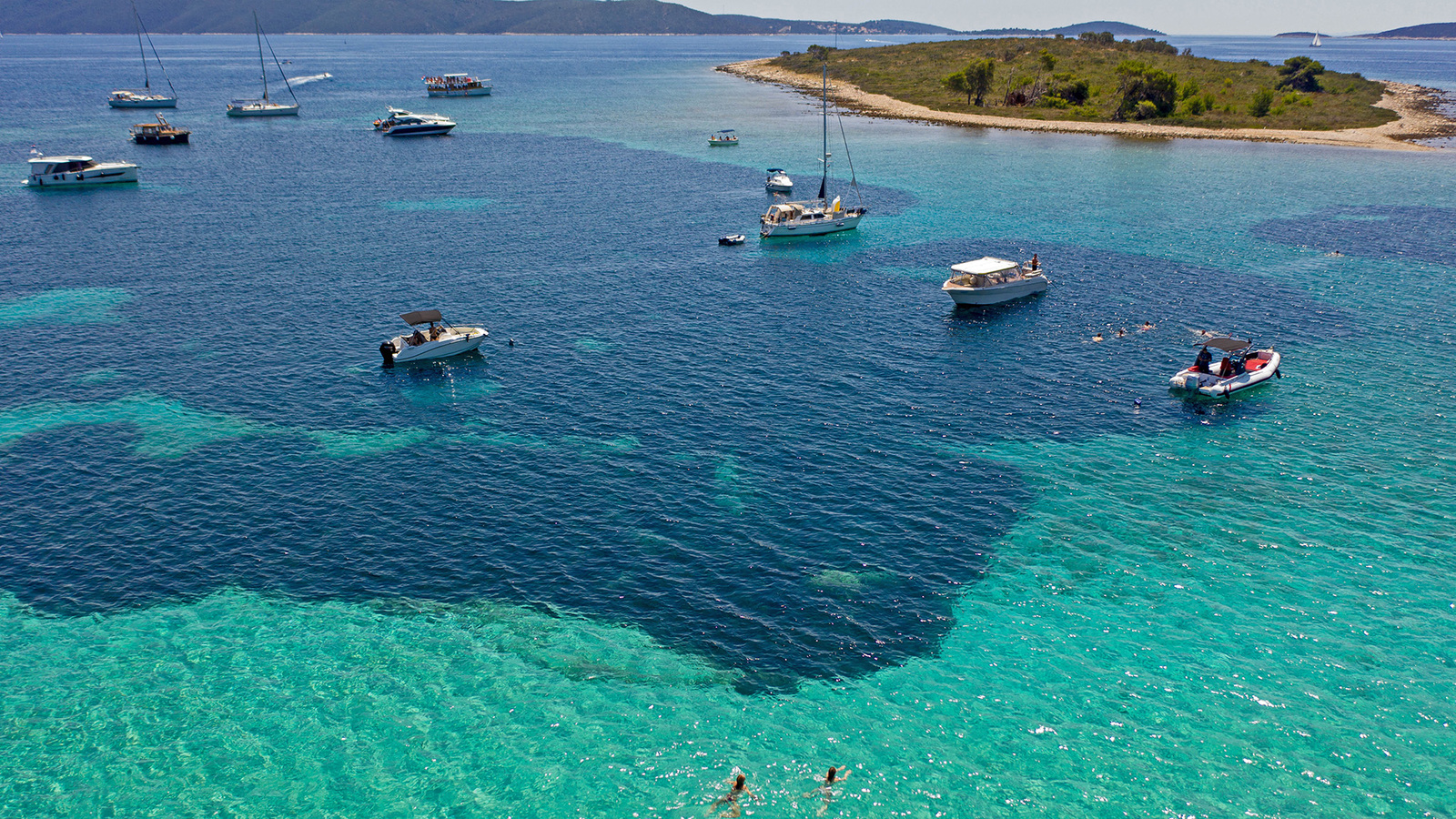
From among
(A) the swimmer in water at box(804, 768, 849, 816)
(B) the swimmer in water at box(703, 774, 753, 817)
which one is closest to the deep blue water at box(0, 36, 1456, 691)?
(A) the swimmer in water at box(804, 768, 849, 816)

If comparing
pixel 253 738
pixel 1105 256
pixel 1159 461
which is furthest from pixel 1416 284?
pixel 253 738

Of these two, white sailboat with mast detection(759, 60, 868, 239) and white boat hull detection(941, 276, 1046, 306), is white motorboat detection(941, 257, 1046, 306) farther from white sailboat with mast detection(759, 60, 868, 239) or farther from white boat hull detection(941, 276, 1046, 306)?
white sailboat with mast detection(759, 60, 868, 239)

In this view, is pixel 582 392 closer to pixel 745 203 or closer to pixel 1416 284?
pixel 745 203

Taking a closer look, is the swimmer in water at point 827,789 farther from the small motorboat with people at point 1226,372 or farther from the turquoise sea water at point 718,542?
the small motorboat with people at point 1226,372

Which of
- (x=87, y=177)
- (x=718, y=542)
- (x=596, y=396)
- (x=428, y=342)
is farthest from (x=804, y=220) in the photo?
(x=87, y=177)

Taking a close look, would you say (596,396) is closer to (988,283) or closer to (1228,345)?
(988,283)

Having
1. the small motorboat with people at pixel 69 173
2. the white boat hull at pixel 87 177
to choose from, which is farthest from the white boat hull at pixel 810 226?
the small motorboat with people at pixel 69 173
